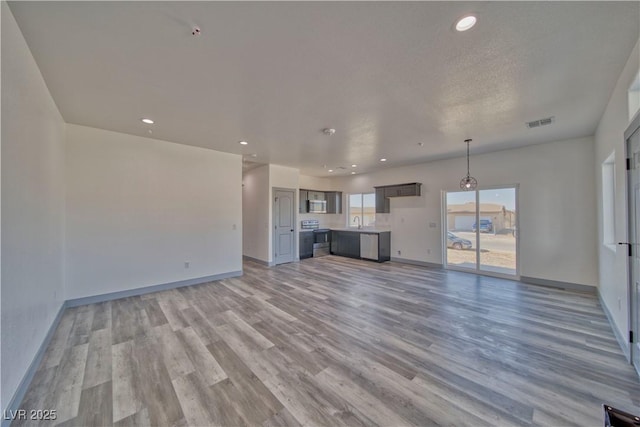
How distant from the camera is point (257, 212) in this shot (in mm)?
6852

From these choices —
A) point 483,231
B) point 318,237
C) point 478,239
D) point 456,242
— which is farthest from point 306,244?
point 483,231

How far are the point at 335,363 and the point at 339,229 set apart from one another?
19.9 ft

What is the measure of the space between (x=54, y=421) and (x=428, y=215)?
6889 mm

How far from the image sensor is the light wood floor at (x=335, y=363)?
69.1 inches

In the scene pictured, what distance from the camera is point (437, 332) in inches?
114

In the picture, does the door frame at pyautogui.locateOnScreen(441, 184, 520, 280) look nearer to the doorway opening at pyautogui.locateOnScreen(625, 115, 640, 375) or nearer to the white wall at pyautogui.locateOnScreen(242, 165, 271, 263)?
the doorway opening at pyautogui.locateOnScreen(625, 115, 640, 375)

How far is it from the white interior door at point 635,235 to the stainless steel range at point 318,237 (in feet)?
21.3

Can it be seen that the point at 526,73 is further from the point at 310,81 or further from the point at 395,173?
the point at 395,173

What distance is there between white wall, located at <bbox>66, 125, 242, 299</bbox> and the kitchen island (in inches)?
143

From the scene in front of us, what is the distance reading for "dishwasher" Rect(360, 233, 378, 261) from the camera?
7117 mm

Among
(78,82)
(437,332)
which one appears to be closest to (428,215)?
(437,332)

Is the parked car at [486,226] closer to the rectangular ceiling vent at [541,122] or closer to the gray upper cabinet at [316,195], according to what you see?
the rectangular ceiling vent at [541,122]

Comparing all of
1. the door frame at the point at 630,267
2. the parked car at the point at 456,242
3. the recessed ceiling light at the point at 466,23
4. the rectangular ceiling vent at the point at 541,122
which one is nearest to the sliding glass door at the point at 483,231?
the parked car at the point at 456,242

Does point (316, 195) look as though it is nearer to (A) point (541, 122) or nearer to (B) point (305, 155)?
(B) point (305, 155)
